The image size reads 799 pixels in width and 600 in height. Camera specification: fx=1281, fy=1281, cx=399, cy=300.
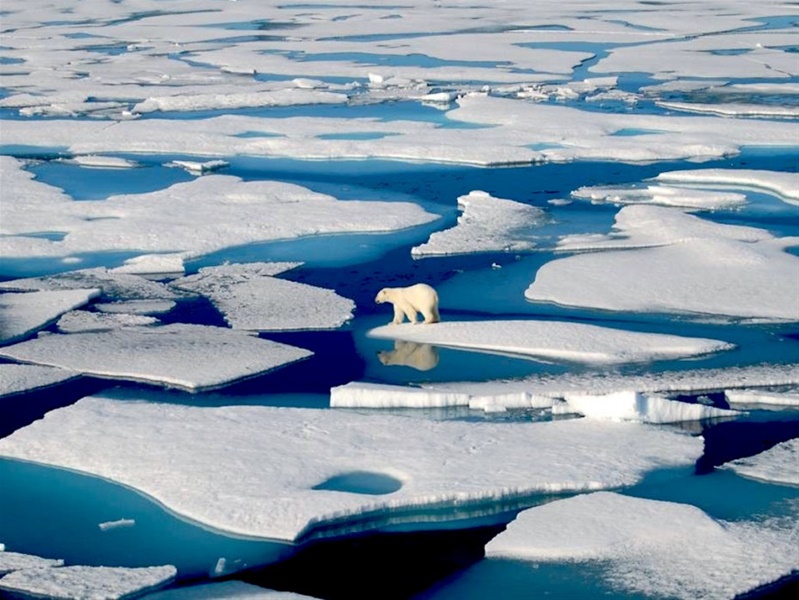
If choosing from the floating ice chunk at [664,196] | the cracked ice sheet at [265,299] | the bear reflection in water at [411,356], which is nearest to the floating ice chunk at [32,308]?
the cracked ice sheet at [265,299]

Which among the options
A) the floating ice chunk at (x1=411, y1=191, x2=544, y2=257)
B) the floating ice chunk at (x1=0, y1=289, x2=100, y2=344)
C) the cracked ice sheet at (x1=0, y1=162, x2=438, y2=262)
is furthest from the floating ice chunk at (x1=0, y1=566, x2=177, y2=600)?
the floating ice chunk at (x1=411, y1=191, x2=544, y2=257)

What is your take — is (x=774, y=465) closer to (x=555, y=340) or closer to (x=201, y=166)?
(x=555, y=340)

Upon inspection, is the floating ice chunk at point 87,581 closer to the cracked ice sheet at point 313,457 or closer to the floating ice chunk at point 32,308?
the cracked ice sheet at point 313,457

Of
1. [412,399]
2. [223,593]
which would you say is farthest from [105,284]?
[223,593]

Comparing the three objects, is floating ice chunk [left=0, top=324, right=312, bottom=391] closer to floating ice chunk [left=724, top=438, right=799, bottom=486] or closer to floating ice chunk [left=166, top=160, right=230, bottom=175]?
floating ice chunk [left=724, top=438, right=799, bottom=486]

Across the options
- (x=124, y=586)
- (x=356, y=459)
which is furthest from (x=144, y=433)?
(x=124, y=586)

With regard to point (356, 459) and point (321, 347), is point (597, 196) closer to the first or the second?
point (321, 347)
